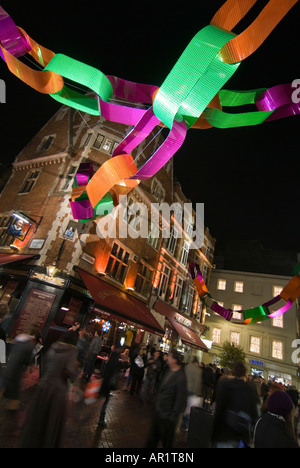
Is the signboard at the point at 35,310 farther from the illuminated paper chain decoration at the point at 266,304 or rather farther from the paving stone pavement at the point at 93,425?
the illuminated paper chain decoration at the point at 266,304

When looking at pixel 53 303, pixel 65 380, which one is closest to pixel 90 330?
pixel 53 303

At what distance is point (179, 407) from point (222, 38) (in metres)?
5.01

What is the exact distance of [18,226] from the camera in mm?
12156

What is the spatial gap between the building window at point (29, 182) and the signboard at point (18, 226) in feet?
11.8

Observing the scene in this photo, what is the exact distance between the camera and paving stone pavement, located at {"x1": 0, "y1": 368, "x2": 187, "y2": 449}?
413cm

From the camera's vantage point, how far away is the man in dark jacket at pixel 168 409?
11.9ft

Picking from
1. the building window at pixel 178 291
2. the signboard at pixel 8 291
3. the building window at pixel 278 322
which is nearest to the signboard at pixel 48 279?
the signboard at pixel 8 291

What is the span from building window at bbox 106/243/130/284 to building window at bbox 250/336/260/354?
18.4m

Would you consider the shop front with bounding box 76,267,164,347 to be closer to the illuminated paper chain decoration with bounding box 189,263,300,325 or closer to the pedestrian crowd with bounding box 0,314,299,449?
the illuminated paper chain decoration with bounding box 189,263,300,325

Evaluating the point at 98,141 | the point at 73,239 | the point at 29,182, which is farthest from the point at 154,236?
the point at 29,182

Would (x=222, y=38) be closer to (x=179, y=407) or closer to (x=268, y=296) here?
(x=179, y=407)

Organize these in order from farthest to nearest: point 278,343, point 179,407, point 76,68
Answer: point 278,343
point 179,407
point 76,68

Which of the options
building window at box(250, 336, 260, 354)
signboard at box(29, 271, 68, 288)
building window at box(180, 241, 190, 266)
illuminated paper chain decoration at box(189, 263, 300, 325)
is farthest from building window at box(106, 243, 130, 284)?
building window at box(250, 336, 260, 354)
